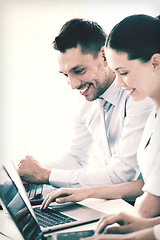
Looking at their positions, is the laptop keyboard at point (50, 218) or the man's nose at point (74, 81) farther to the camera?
the man's nose at point (74, 81)

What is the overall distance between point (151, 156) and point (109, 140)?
1.76ft

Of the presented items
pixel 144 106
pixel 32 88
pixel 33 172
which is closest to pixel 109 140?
pixel 144 106

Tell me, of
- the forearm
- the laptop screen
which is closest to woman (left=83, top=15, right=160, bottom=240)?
the forearm

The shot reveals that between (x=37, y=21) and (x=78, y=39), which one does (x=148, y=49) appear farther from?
(x=37, y=21)

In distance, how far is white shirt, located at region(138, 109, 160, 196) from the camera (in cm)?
97

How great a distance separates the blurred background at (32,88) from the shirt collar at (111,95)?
71cm

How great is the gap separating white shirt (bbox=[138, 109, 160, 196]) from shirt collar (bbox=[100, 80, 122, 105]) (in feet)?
1.23

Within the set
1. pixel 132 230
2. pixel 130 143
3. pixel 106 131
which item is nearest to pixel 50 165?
pixel 106 131

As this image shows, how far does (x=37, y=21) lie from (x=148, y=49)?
1.37 metres

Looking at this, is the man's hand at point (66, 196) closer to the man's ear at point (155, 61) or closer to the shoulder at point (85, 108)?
the man's ear at point (155, 61)

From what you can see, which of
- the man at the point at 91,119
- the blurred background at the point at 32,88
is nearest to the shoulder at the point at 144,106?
the man at the point at 91,119

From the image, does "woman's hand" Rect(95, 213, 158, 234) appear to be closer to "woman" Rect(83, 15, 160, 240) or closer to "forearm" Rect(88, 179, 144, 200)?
"woman" Rect(83, 15, 160, 240)

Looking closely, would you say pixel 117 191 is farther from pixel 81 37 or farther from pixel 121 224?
pixel 81 37

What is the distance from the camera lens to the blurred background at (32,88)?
2234 mm
